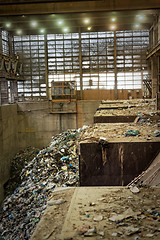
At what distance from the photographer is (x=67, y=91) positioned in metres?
18.0

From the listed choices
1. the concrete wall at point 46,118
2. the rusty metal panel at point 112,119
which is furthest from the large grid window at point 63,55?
the rusty metal panel at point 112,119

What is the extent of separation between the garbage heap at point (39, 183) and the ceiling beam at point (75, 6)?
260 inches

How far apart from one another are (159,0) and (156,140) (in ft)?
35.0

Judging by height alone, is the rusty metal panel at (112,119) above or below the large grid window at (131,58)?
below

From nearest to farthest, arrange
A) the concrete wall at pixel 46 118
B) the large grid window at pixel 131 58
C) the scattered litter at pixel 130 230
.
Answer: the scattered litter at pixel 130 230
the concrete wall at pixel 46 118
the large grid window at pixel 131 58

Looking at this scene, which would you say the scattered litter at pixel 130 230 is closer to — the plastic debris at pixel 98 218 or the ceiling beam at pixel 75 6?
the plastic debris at pixel 98 218

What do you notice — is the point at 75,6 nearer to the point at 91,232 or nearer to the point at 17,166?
the point at 17,166

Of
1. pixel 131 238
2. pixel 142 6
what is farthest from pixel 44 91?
pixel 131 238

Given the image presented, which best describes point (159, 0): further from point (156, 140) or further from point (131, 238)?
point (131, 238)

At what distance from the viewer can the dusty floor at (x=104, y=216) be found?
1707mm

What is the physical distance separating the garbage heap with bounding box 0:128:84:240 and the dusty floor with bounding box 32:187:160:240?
11.2 ft

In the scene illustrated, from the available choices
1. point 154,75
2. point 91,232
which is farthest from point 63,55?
point 91,232

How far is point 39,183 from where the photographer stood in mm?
7684

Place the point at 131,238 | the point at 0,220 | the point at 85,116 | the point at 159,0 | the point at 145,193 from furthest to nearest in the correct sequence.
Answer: the point at 85,116
the point at 159,0
the point at 0,220
the point at 145,193
the point at 131,238
